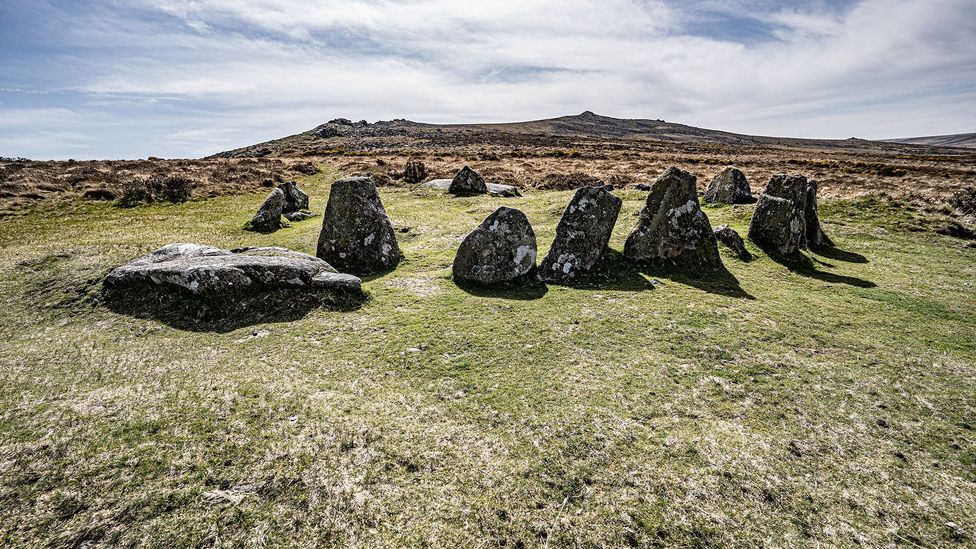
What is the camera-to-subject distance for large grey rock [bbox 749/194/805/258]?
1277 centimetres

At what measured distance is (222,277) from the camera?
841 cm

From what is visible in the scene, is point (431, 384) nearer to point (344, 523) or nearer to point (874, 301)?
point (344, 523)

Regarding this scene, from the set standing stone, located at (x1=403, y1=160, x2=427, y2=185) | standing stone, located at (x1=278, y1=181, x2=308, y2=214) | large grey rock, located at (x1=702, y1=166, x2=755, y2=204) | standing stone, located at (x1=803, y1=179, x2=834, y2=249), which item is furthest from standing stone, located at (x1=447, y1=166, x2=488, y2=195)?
standing stone, located at (x1=803, y1=179, x2=834, y2=249)

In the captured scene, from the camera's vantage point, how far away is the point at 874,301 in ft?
31.6

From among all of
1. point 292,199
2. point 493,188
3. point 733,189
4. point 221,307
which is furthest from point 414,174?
point 221,307

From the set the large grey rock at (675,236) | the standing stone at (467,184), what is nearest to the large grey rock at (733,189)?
the large grey rock at (675,236)

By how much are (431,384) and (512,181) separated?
2606 cm

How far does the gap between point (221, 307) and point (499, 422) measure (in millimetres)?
6334

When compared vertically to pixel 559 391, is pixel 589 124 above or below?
above

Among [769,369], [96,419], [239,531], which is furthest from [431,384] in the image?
[769,369]

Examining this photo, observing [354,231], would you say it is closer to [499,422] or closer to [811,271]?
[499,422]

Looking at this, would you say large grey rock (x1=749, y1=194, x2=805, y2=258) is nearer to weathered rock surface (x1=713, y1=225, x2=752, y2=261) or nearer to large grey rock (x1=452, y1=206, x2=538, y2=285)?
weathered rock surface (x1=713, y1=225, x2=752, y2=261)

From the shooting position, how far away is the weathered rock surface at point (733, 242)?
42.0 feet

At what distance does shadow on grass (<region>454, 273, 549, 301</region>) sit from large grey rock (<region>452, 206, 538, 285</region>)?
0.13m
